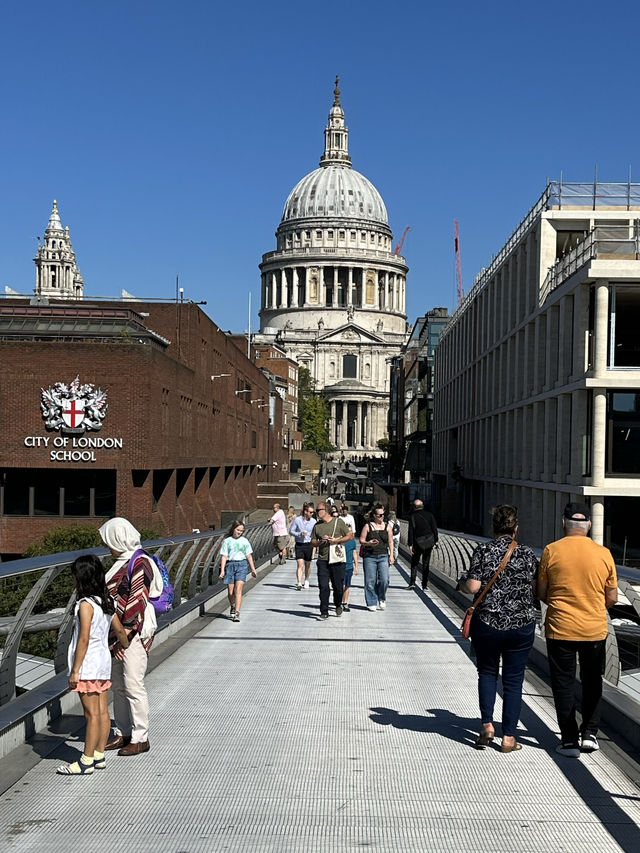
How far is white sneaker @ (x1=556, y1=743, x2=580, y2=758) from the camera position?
26.0 ft

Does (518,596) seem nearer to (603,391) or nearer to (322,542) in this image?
(322,542)

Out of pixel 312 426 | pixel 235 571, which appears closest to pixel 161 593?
pixel 235 571

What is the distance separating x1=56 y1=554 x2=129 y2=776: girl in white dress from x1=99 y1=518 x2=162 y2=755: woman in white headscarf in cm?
31

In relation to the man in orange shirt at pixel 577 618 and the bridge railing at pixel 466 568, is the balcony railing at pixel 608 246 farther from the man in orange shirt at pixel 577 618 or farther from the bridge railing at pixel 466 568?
the man in orange shirt at pixel 577 618

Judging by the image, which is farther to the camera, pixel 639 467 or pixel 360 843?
pixel 639 467

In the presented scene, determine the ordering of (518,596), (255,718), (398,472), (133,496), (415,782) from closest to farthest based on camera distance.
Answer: (415,782) → (518,596) → (255,718) → (133,496) → (398,472)

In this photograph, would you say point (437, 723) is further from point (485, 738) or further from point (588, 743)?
point (588, 743)

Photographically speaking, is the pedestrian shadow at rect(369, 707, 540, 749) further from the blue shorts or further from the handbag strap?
the blue shorts

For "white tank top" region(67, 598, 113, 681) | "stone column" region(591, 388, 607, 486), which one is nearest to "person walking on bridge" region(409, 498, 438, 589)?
"white tank top" region(67, 598, 113, 681)

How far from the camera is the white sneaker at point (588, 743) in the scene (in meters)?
7.93

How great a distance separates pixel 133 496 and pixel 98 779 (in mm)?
32595

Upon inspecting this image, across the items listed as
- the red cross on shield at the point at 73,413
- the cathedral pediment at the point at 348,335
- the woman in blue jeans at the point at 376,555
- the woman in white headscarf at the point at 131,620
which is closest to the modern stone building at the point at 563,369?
the red cross on shield at the point at 73,413

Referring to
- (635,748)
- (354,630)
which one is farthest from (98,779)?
(354,630)

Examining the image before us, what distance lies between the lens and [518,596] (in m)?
8.13
